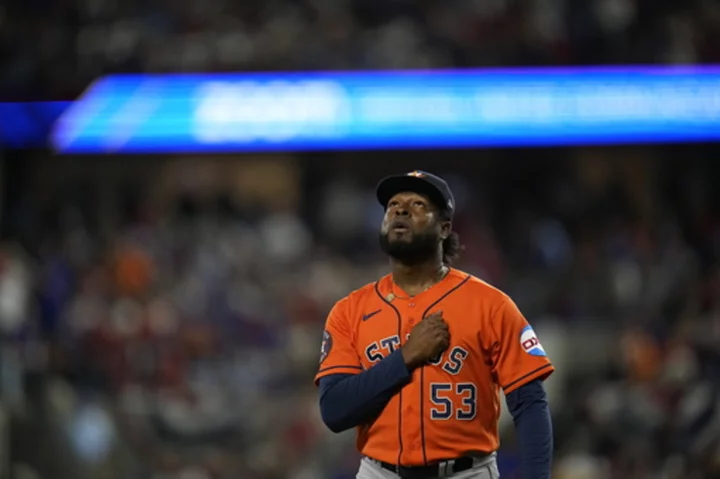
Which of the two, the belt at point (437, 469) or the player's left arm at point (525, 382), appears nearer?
the player's left arm at point (525, 382)

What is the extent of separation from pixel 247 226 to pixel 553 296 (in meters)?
2.73

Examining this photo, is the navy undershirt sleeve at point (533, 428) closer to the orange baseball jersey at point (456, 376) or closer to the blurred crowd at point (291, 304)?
the orange baseball jersey at point (456, 376)

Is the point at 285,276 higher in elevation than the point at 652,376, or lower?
higher

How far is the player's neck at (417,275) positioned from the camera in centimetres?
290

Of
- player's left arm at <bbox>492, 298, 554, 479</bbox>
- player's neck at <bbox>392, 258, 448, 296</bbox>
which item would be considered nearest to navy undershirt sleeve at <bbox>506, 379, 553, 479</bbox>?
player's left arm at <bbox>492, 298, 554, 479</bbox>

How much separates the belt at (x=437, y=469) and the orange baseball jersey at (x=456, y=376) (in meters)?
0.02

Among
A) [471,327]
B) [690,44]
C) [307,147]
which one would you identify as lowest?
[471,327]

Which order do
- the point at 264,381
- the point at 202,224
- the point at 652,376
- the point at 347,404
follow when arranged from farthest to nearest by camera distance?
the point at 202,224 → the point at 264,381 → the point at 652,376 → the point at 347,404

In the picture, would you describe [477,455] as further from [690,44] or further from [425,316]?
[690,44]

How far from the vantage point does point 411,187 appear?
2871 mm

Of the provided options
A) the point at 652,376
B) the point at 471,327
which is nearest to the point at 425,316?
the point at 471,327

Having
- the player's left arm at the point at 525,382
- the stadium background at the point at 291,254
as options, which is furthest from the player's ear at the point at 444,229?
the stadium background at the point at 291,254

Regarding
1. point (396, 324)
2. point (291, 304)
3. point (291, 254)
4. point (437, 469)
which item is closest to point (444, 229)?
point (396, 324)

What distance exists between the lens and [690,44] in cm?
919
